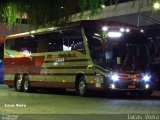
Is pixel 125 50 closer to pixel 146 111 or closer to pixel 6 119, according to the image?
pixel 146 111

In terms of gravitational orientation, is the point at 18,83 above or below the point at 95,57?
below

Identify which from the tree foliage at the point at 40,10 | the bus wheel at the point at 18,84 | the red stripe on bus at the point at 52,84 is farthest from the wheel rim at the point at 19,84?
the tree foliage at the point at 40,10

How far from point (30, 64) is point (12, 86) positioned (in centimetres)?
329

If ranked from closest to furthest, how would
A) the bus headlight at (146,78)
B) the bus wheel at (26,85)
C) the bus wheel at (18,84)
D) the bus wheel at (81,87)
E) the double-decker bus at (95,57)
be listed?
1. the double-decker bus at (95,57)
2. the bus headlight at (146,78)
3. the bus wheel at (81,87)
4. the bus wheel at (26,85)
5. the bus wheel at (18,84)

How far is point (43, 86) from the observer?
27.5m

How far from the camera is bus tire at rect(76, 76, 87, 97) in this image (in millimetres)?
23328

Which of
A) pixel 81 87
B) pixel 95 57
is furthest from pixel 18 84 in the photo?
pixel 95 57

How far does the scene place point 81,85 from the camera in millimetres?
23625

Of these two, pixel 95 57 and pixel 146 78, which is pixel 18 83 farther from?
pixel 146 78

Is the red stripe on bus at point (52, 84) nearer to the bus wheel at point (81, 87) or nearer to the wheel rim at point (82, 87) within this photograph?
the bus wheel at point (81, 87)

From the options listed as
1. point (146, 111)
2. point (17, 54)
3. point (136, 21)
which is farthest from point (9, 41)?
point (146, 111)

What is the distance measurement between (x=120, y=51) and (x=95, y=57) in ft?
3.93

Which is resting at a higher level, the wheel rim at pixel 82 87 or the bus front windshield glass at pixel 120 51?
the bus front windshield glass at pixel 120 51

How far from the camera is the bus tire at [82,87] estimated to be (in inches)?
918
